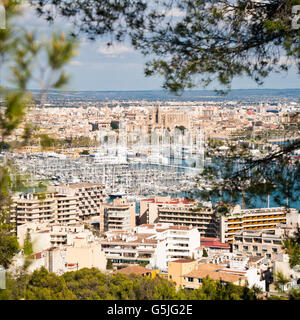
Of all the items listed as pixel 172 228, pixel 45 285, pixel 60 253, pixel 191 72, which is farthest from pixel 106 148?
pixel 191 72

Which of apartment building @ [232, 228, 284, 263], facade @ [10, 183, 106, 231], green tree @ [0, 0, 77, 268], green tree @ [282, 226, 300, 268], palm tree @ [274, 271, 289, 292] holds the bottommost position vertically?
apartment building @ [232, 228, 284, 263]

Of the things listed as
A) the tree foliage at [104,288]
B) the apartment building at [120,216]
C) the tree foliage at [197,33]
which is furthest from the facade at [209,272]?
the apartment building at [120,216]

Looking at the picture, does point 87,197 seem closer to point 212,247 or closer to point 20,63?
point 212,247

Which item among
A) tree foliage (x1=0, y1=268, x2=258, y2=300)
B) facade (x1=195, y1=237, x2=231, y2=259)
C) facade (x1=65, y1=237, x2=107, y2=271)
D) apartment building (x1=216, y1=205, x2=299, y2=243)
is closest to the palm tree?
tree foliage (x1=0, y1=268, x2=258, y2=300)

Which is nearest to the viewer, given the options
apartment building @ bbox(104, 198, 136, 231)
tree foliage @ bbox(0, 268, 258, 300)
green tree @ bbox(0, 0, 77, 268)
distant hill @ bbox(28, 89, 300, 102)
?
green tree @ bbox(0, 0, 77, 268)

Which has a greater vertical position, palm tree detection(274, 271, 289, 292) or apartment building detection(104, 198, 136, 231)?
palm tree detection(274, 271, 289, 292)

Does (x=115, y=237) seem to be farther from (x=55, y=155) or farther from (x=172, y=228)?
(x=55, y=155)

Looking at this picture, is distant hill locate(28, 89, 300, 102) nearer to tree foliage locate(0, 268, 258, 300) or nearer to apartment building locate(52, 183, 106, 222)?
tree foliage locate(0, 268, 258, 300)
